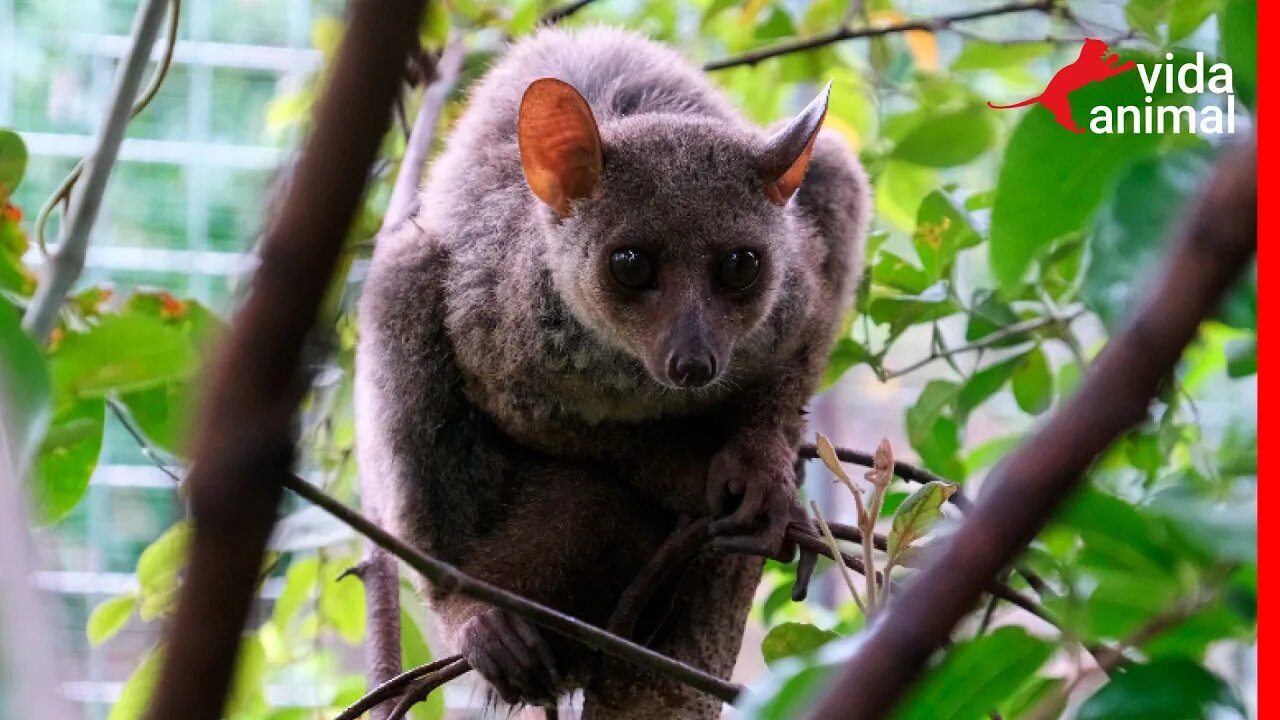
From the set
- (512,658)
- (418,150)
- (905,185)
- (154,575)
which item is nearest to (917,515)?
(512,658)

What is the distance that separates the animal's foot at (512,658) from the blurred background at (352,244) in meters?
0.44

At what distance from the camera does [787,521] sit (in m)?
2.42

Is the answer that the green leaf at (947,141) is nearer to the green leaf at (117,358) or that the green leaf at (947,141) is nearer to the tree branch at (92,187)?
the tree branch at (92,187)

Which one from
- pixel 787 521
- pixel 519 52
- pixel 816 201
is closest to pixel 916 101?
pixel 816 201

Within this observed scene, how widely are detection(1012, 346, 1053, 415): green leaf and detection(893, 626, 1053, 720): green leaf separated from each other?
2.15 meters

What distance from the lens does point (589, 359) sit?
2.78 m

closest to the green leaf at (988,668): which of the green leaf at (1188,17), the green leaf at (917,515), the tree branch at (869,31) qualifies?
the green leaf at (917,515)

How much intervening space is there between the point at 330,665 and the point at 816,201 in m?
3.10

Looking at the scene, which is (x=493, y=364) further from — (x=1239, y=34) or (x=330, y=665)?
(x=330, y=665)

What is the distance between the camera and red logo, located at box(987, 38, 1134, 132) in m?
1.69

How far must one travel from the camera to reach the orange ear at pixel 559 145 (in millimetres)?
2545

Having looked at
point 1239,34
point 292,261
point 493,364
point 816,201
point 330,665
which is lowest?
point 330,665

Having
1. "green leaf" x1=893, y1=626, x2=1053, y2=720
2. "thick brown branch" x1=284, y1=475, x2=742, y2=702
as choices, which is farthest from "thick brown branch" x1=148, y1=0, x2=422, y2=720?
"green leaf" x1=893, y1=626, x2=1053, y2=720

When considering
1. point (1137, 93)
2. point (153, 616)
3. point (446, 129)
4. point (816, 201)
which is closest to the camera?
point (1137, 93)
